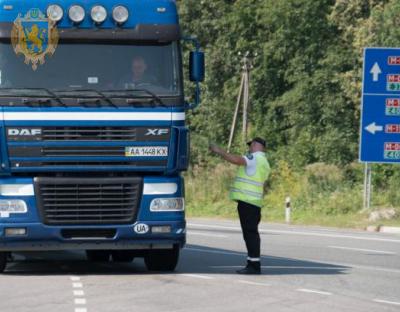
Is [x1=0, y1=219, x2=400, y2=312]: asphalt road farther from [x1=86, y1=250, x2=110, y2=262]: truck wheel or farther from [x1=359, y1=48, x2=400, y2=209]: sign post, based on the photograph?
[x1=359, y1=48, x2=400, y2=209]: sign post

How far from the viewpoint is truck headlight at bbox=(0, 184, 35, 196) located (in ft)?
48.9

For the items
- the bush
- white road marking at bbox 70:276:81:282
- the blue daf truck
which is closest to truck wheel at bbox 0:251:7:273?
the blue daf truck

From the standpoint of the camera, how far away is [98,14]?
1516 cm

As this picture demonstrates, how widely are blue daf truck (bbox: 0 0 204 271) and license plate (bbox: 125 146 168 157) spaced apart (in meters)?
0.01

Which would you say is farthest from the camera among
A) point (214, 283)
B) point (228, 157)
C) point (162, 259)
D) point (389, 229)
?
point (389, 229)

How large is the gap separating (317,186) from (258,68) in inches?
719

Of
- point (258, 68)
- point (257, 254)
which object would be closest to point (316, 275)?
point (257, 254)

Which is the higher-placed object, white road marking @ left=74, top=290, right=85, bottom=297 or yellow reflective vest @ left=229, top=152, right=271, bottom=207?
yellow reflective vest @ left=229, top=152, right=271, bottom=207

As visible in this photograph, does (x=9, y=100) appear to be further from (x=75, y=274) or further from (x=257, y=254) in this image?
(x=257, y=254)

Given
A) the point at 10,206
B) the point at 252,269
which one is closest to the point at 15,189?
the point at 10,206

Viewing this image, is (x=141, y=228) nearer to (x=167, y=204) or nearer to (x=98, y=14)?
(x=167, y=204)

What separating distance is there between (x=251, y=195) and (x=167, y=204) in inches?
51.1

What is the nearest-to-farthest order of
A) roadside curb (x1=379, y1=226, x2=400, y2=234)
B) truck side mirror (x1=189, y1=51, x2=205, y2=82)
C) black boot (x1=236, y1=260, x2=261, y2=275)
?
1. truck side mirror (x1=189, y1=51, x2=205, y2=82)
2. black boot (x1=236, y1=260, x2=261, y2=275)
3. roadside curb (x1=379, y1=226, x2=400, y2=234)

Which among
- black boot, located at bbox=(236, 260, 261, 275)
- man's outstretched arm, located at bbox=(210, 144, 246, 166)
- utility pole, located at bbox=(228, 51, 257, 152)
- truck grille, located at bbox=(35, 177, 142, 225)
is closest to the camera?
truck grille, located at bbox=(35, 177, 142, 225)
